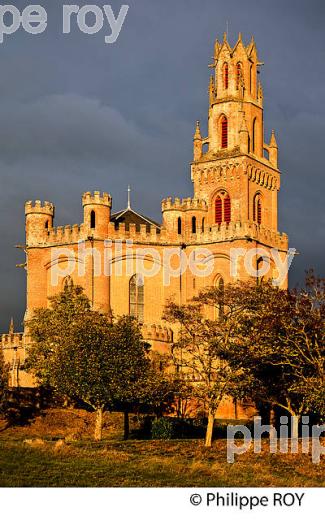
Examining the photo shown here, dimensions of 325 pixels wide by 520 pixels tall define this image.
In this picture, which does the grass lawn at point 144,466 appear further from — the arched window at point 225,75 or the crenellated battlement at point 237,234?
the arched window at point 225,75

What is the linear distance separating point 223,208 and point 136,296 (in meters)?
9.39

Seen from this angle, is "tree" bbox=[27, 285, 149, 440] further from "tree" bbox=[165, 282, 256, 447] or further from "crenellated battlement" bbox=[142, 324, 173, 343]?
"crenellated battlement" bbox=[142, 324, 173, 343]

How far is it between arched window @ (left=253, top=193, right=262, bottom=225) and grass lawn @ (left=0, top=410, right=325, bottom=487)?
94.7 ft

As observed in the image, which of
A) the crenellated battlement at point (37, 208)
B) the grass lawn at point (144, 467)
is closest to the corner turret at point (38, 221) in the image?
the crenellated battlement at point (37, 208)

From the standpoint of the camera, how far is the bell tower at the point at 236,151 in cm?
7500

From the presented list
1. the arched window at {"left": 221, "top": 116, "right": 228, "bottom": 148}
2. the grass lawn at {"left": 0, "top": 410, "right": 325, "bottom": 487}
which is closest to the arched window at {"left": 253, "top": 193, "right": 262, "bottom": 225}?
the arched window at {"left": 221, "top": 116, "right": 228, "bottom": 148}

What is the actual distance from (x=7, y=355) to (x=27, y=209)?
11.0 meters

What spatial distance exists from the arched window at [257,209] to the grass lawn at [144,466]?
28.9 m

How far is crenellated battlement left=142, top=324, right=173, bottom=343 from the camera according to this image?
6806 cm

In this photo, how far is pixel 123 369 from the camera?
5200 cm

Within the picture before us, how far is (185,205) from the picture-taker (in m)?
74.5
